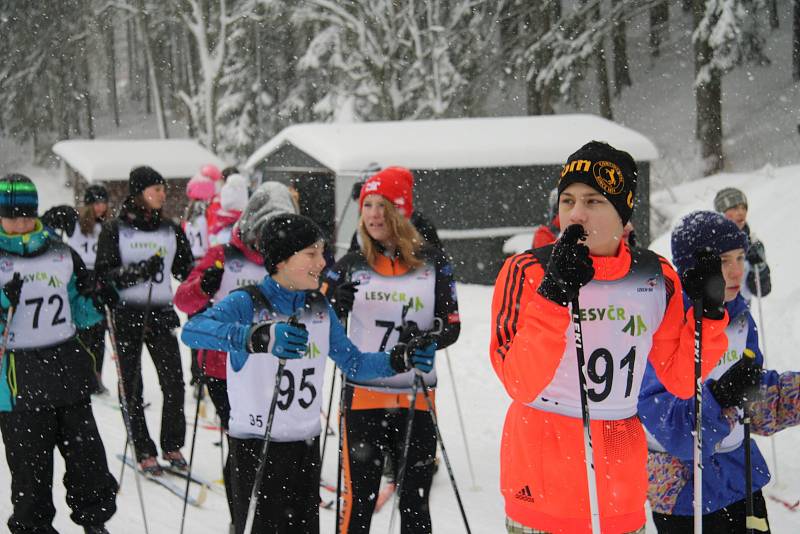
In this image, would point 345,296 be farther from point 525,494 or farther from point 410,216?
point 525,494

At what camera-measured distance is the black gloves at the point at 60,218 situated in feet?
25.4

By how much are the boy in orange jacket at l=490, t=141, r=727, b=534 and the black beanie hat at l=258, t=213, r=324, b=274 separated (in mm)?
1263

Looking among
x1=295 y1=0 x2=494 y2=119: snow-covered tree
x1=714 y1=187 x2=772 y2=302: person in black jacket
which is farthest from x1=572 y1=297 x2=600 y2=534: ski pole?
x1=295 y1=0 x2=494 y2=119: snow-covered tree

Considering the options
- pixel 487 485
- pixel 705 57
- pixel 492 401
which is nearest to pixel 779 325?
pixel 492 401

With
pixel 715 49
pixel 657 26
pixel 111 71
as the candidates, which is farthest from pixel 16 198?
pixel 111 71

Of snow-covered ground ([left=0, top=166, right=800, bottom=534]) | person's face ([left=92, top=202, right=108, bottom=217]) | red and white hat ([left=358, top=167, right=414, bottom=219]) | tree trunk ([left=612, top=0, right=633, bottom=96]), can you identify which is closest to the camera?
red and white hat ([left=358, top=167, right=414, bottom=219])

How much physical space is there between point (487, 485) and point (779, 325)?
425cm

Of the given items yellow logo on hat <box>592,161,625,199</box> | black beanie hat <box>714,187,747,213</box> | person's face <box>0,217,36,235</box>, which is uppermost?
yellow logo on hat <box>592,161,625,199</box>

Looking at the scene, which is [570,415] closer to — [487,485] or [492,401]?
[487,485]

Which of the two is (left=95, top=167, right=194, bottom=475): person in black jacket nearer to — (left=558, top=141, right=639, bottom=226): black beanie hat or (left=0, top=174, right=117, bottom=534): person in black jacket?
(left=0, top=174, right=117, bottom=534): person in black jacket

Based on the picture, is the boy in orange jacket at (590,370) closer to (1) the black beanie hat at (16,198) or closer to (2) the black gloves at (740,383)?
(2) the black gloves at (740,383)

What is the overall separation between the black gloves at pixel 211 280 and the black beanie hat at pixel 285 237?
4.06ft

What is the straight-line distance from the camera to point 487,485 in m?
5.85

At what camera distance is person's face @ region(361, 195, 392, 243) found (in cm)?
436
